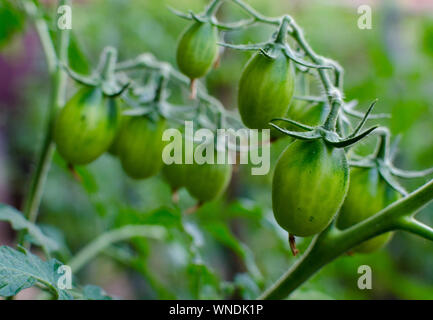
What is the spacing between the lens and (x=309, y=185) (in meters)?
0.58

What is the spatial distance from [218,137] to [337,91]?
0.25 m

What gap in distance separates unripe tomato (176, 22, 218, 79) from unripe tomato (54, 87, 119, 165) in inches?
6.6

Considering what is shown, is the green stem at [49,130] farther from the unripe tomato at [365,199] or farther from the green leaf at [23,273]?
the unripe tomato at [365,199]

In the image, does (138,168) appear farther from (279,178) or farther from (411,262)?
(411,262)

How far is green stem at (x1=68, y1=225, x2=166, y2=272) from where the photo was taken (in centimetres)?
105

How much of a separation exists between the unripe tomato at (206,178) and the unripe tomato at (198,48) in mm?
160

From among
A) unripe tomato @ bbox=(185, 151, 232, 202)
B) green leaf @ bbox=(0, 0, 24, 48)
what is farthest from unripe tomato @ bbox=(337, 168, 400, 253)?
green leaf @ bbox=(0, 0, 24, 48)

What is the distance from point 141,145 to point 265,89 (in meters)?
0.29

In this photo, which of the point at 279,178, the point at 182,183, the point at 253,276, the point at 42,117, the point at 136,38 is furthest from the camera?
the point at 42,117

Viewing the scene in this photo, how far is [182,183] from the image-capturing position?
88 cm

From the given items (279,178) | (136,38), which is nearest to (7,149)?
(136,38)

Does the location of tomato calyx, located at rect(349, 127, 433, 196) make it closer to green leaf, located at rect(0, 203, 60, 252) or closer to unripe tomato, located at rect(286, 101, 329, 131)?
unripe tomato, located at rect(286, 101, 329, 131)

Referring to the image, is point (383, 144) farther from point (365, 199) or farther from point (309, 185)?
point (309, 185)

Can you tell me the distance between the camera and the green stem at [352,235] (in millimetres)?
626
